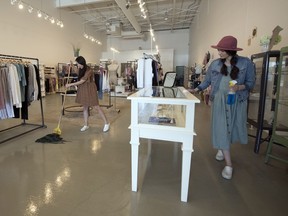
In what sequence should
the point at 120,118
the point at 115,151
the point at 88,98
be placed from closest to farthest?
the point at 115,151 < the point at 88,98 < the point at 120,118

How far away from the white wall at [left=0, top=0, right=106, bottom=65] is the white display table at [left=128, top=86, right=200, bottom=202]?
8236 mm

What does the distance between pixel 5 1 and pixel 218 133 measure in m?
9.45

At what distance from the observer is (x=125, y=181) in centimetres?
208

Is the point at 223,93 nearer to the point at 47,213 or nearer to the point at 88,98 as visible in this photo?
the point at 47,213

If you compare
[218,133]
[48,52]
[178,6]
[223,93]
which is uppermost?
[178,6]

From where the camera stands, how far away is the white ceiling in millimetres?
9695

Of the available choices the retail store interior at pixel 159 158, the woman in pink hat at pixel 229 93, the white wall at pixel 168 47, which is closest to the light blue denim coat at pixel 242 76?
the woman in pink hat at pixel 229 93

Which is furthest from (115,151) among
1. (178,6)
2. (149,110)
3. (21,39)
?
(178,6)

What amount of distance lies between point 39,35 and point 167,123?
32.8 feet

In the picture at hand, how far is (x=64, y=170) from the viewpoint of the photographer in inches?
90.7

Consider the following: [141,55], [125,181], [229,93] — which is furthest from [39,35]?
[229,93]

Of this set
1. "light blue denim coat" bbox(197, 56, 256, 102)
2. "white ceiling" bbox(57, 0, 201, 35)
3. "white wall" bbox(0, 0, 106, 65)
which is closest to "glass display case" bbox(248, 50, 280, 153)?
"light blue denim coat" bbox(197, 56, 256, 102)

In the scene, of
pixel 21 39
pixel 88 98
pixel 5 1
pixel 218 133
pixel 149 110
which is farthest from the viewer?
pixel 21 39

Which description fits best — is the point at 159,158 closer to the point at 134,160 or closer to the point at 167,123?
the point at 134,160
